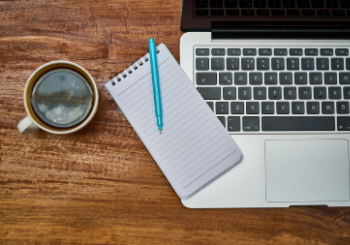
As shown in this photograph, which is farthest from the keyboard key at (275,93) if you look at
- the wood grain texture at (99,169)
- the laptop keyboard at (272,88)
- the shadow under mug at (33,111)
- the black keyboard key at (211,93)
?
the shadow under mug at (33,111)

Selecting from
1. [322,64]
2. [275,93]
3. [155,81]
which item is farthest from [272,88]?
[155,81]

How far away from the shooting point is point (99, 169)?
60 cm

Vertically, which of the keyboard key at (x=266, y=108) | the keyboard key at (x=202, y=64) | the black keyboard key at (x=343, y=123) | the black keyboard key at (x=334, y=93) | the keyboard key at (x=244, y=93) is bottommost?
the black keyboard key at (x=343, y=123)

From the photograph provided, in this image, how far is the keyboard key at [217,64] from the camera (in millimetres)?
575

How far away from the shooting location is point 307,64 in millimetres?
583

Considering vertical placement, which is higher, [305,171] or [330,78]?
[330,78]

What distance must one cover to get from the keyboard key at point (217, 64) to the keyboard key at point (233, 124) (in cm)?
10

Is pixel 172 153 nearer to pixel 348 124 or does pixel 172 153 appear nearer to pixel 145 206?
pixel 145 206

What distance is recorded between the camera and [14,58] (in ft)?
→ 1.99

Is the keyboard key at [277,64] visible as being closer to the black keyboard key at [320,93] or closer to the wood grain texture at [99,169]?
the black keyboard key at [320,93]

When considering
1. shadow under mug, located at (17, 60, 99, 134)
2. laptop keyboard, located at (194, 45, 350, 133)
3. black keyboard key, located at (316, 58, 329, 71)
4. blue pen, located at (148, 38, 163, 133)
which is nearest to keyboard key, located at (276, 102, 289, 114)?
laptop keyboard, located at (194, 45, 350, 133)

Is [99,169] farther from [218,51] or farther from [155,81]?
[218,51]

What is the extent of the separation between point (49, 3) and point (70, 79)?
0.19 metres

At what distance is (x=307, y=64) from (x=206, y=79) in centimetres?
21
